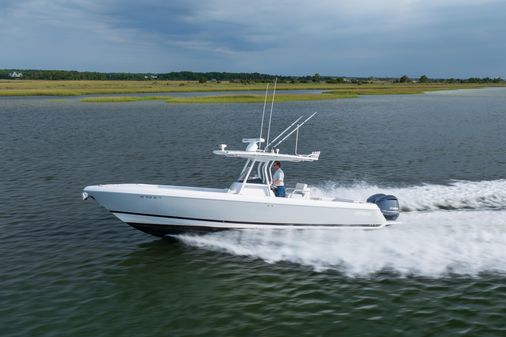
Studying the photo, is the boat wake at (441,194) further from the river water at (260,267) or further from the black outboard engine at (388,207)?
the black outboard engine at (388,207)

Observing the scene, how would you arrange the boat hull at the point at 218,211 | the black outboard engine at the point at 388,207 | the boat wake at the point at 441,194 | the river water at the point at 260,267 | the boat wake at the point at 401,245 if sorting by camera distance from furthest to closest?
1. the boat wake at the point at 441,194
2. the black outboard engine at the point at 388,207
3. the boat hull at the point at 218,211
4. the boat wake at the point at 401,245
5. the river water at the point at 260,267

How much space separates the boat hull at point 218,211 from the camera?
13.7m

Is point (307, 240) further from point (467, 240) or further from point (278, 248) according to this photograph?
point (467, 240)

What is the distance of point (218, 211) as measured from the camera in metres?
13.8

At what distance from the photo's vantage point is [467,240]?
13328 millimetres

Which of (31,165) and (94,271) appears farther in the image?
(31,165)

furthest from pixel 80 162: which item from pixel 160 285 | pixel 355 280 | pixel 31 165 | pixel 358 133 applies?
pixel 358 133

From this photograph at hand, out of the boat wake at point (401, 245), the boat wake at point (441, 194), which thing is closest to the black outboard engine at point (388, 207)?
the boat wake at point (401, 245)

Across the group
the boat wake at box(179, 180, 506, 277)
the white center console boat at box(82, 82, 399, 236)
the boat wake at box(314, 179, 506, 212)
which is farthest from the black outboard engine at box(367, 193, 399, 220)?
the boat wake at box(314, 179, 506, 212)

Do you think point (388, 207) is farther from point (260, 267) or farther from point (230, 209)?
point (230, 209)

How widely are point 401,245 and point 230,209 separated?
5.17 metres

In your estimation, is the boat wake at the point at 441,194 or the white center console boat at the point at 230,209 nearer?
the white center console boat at the point at 230,209

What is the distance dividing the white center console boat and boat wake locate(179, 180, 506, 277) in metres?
0.33

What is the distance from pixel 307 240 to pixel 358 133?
93.8ft
